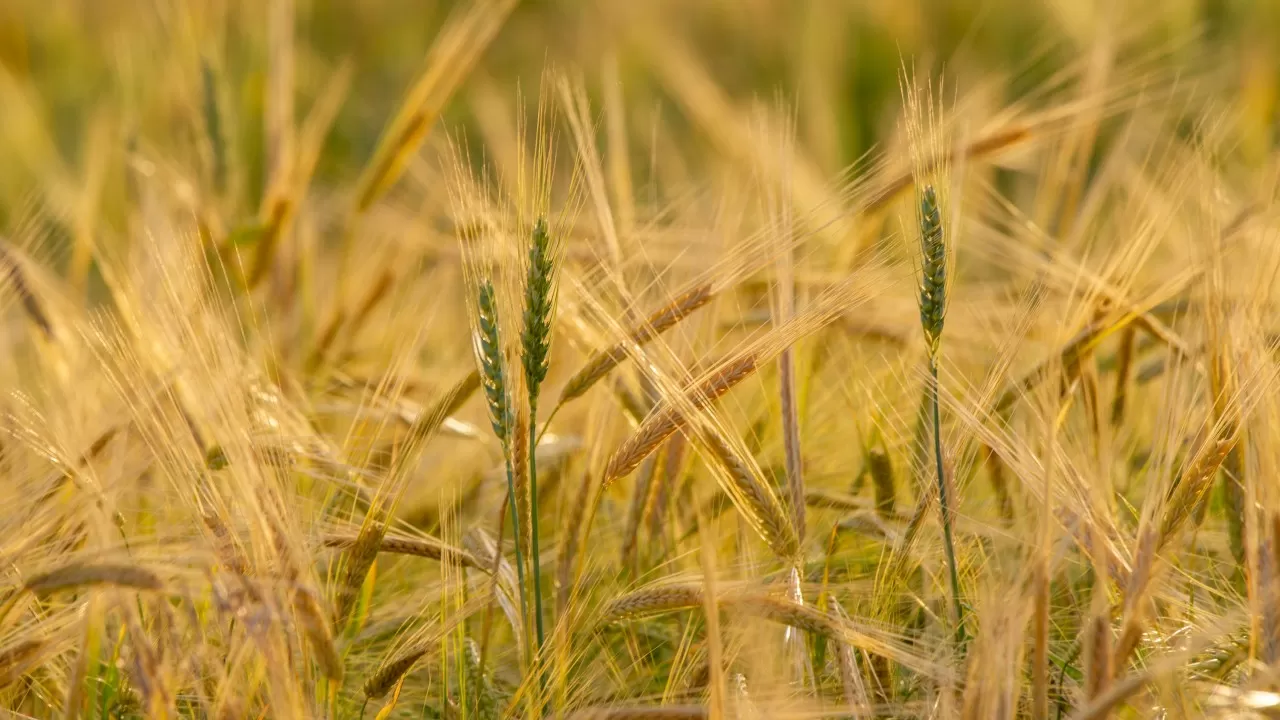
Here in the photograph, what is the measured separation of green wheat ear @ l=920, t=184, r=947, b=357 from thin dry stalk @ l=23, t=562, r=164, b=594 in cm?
60

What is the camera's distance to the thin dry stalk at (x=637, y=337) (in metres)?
1.02

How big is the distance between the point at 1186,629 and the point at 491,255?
26.3 inches

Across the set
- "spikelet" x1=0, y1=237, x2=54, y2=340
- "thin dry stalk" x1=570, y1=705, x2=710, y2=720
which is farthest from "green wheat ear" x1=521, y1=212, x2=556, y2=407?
"spikelet" x1=0, y1=237, x2=54, y2=340

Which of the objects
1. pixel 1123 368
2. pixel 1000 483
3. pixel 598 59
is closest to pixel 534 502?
pixel 1000 483

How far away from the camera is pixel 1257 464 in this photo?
971 mm

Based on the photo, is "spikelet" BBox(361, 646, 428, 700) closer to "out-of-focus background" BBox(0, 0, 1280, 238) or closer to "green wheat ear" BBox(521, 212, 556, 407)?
"green wheat ear" BBox(521, 212, 556, 407)

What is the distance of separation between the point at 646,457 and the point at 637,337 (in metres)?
0.13

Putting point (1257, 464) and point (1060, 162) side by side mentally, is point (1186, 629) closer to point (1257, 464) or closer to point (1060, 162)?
point (1257, 464)

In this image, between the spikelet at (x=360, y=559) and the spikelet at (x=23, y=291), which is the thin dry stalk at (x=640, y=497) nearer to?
the spikelet at (x=360, y=559)

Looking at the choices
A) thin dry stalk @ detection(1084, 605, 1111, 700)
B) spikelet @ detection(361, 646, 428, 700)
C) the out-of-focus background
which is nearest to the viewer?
thin dry stalk @ detection(1084, 605, 1111, 700)

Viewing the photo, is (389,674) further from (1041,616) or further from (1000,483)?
(1000,483)

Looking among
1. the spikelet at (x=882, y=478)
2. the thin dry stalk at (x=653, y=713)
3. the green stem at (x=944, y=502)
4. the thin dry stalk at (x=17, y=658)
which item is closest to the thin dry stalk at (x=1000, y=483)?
the spikelet at (x=882, y=478)

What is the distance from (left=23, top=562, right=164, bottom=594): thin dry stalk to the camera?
0.80 meters

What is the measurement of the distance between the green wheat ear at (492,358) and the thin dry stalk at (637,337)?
0.29 ft
